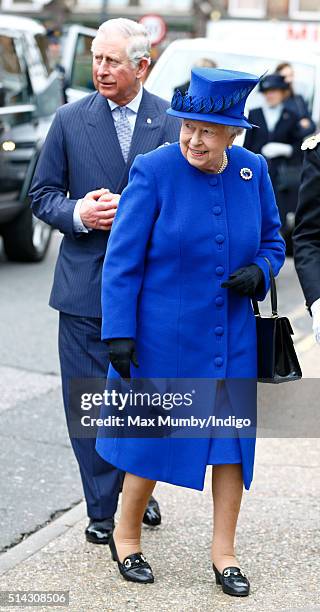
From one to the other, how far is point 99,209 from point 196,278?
0.53m

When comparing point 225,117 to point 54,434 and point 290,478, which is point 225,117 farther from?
point 54,434

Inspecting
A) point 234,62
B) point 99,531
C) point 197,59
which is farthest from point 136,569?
point 234,62

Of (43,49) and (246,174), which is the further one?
(43,49)

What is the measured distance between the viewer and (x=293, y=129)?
463 inches

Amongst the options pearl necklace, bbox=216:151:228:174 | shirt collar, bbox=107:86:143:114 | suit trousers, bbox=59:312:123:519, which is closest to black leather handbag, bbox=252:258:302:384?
pearl necklace, bbox=216:151:228:174

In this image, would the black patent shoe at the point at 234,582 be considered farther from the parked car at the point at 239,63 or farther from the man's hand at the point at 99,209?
the parked car at the point at 239,63

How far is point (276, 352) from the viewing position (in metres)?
4.23

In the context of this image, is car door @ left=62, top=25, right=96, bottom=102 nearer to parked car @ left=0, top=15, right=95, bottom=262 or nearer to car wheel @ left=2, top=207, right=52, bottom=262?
parked car @ left=0, top=15, right=95, bottom=262

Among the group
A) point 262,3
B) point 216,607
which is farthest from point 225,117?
point 262,3

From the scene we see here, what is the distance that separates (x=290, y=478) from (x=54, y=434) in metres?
1.31

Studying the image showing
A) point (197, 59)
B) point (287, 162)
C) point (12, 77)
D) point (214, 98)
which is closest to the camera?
point (214, 98)

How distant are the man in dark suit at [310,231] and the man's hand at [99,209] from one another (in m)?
0.66

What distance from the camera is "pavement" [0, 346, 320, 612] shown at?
421 centimetres

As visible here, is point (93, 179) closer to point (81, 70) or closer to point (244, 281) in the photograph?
point (244, 281)
